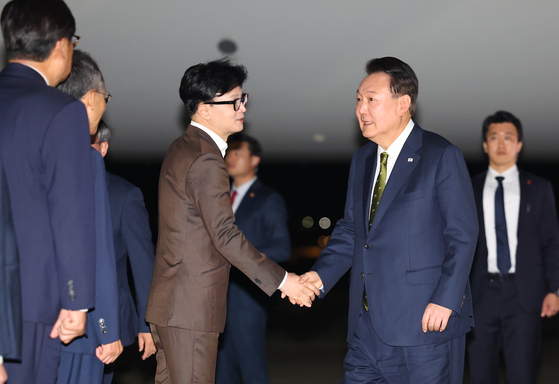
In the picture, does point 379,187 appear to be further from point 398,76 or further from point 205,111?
point 205,111

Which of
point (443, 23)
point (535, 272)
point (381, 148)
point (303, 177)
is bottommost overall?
point (303, 177)

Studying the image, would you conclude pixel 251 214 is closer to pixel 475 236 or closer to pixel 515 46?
pixel 475 236

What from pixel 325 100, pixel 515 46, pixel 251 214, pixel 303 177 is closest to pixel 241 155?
pixel 251 214

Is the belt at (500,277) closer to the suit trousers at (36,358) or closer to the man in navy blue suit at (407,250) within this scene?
the man in navy blue suit at (407,250)

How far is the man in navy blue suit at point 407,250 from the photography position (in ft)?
6.47

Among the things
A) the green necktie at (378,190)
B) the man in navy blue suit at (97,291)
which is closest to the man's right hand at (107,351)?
the man in navy blue suit at (97,291)

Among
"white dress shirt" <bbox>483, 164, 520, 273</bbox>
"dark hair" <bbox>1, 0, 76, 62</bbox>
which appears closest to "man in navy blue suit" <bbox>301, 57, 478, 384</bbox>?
"white dress shirt" <bbox>483, 164, 520, 273</bbox>

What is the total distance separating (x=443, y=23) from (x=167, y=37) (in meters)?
1.62

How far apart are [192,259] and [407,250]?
31.3 inches

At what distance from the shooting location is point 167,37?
322 cm

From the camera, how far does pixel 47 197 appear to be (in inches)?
59.0

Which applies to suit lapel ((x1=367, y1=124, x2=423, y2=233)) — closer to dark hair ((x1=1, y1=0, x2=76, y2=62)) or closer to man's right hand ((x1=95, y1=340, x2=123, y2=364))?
man's right hand ((x1=95, y1=340, x2=123, y2=364))

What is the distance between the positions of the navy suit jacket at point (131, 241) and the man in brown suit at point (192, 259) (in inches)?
7.3

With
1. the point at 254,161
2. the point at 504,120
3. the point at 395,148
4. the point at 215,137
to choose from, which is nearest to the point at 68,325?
the point at 215,137
